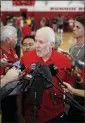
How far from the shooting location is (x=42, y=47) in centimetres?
211

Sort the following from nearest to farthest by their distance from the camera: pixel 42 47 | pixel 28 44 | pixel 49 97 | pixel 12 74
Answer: pixel 12 74 → pixel 49 97 → pixel 42 47 → pixel 28 44

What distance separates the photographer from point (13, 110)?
1843 millimetres

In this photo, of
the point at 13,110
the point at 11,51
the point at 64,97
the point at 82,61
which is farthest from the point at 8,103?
the point at 11,51

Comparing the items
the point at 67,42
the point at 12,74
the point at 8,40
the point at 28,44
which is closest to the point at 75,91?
the point at 12,74

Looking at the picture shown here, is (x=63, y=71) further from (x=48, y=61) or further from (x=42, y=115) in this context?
(x=42, y=115)

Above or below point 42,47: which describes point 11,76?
below

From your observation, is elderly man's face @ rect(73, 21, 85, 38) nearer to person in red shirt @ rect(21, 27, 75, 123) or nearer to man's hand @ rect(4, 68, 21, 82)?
person in red shirt @ rect(21, 27, 75, 123)

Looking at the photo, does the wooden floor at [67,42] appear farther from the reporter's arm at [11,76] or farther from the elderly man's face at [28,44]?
the reporter's arm at [11,76]

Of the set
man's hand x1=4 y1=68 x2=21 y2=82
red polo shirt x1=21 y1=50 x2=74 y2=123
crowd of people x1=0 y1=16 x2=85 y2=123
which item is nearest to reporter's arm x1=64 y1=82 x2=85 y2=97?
crowd of people x1=0 y1=16 x2=85 y2=123

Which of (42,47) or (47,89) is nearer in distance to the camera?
(47,89)

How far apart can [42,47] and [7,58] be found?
0.41 m

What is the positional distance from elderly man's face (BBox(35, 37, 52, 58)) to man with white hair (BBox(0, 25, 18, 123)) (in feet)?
0.75

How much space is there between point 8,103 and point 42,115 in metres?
0.33

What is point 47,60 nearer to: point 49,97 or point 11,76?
point 49,97
